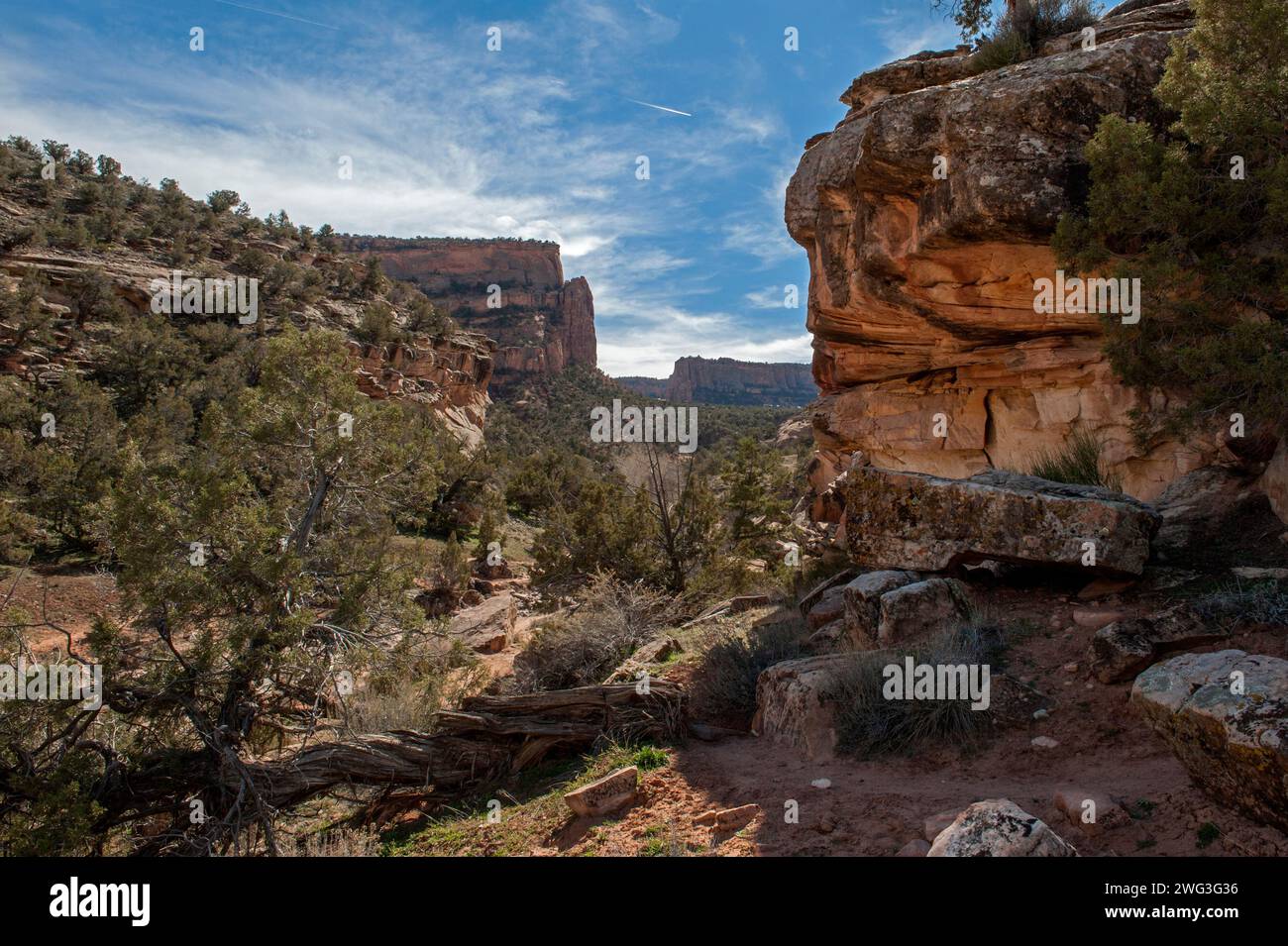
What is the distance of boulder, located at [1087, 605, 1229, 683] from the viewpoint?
4.84 meters

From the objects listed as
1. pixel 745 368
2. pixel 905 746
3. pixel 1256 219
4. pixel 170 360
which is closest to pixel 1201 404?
pixel 1256 219

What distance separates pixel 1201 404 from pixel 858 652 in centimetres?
399

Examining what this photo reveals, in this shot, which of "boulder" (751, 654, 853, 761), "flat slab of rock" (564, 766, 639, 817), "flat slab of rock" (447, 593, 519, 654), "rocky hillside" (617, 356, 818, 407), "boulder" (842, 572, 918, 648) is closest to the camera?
"flat slab of rock" (564, 766, 639, 817)

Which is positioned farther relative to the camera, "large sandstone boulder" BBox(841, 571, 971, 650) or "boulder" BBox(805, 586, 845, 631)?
"boulder" BBox(805, 586, 845, 631)

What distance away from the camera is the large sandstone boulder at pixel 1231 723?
9.50 ft

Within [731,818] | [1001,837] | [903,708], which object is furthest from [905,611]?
[1001,837]

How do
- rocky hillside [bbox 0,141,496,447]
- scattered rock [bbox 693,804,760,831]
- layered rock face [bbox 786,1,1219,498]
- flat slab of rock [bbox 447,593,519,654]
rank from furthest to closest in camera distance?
1. rocky hillside [bbox 0,141,496,447]
2. flat slab of rock [bbox 447,593,519,654]
3. layered rock face [bbox 786,1,1219,498]
4. scattered rock [bbox 693,804,760,831]

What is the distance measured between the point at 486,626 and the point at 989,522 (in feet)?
28.7

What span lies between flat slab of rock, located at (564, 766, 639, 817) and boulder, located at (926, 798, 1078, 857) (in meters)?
2.33

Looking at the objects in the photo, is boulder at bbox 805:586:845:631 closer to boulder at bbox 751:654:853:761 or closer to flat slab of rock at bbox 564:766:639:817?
boulder at bbox 751:654:853:761

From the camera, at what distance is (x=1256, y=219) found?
6383 millimetres

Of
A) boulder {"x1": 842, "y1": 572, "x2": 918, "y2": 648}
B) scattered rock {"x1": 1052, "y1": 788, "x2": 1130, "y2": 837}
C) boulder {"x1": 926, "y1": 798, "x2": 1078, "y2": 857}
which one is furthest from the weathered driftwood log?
boulder {"x1": 926, "y1": 798, "x2": 1078, "y2": 857}

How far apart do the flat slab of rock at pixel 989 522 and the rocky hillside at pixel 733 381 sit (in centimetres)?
11202

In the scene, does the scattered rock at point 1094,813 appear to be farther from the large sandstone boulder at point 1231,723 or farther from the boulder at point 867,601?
the boulder at point 867,601
